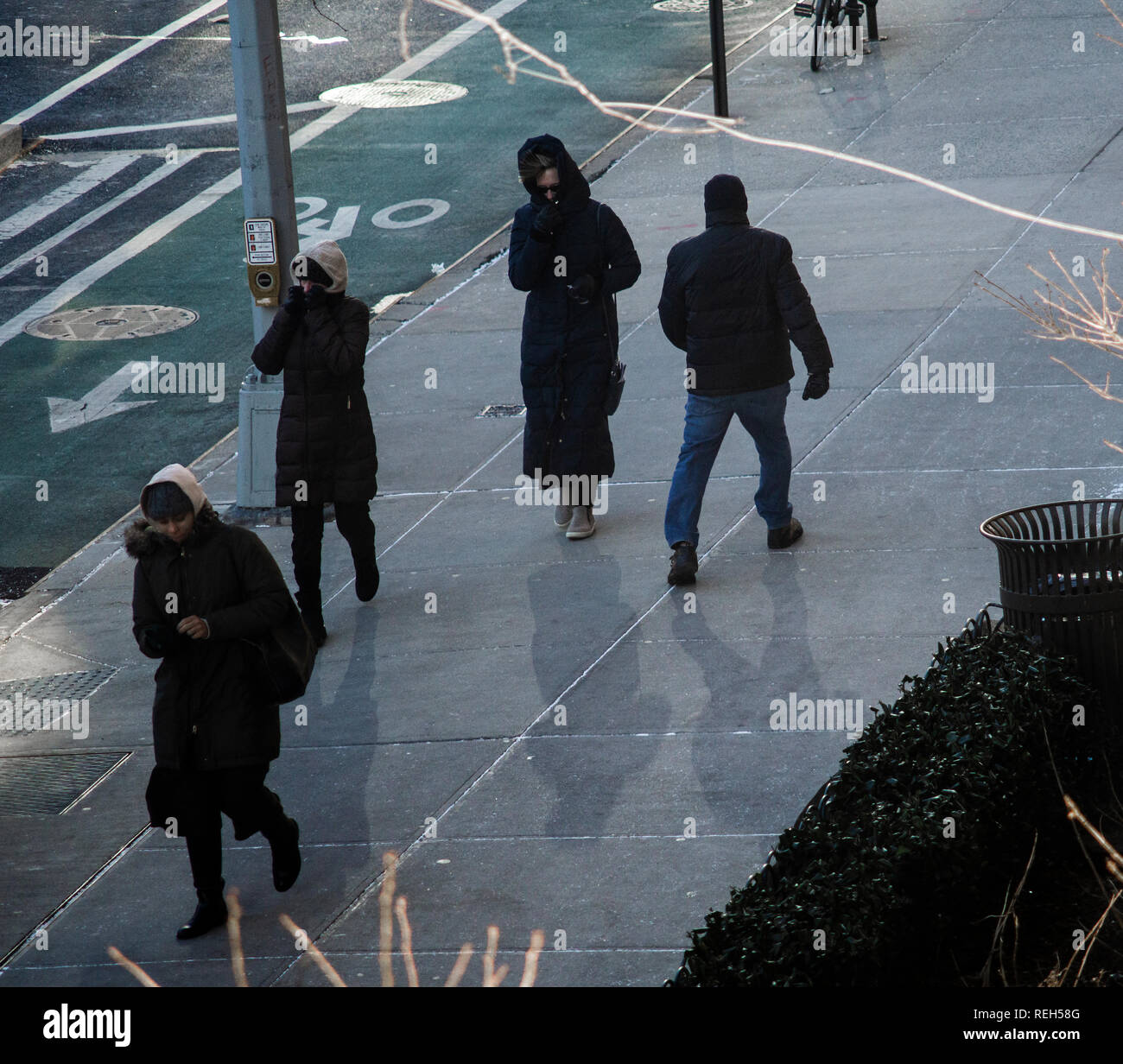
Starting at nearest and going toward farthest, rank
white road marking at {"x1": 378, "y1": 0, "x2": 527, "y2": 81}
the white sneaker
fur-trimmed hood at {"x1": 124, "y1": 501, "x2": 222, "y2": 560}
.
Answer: fur-trimmed hood at {"x1": 124, "y1": 501, "x2": 222, "y2": 560} < the white sneaker < white road marking at {"x1": 378, "y1": 0, "x2": 527, "y2": 81}

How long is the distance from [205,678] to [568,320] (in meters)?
3.56

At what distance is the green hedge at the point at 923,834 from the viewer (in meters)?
4.16

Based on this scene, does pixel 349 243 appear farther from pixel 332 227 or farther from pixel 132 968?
pixel 132 968

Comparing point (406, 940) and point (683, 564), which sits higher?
point (683, 564)

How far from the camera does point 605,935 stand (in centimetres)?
549

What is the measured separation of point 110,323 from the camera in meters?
13.7

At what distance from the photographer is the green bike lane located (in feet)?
37.1

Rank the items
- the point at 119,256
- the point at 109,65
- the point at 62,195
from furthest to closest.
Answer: the point at 109,65 < the point at 62,195 < the point at 119,256

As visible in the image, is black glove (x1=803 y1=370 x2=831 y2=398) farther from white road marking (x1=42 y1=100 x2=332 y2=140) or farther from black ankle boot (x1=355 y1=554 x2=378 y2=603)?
white road marking (x1=42 y1=100 x2=332 y2=140)

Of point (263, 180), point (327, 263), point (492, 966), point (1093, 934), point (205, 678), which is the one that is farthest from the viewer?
point (263, 180)

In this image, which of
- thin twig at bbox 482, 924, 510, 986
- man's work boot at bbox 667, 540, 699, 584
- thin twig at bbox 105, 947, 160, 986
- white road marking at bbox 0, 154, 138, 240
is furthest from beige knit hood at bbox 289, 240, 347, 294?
white road marking at bbox 0, 154, 138, 240

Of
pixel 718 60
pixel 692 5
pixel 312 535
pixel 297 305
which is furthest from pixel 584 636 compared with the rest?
pixel 692 5

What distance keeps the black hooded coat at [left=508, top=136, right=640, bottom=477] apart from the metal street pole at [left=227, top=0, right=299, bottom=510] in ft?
5.34

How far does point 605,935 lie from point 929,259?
27.1 feet
